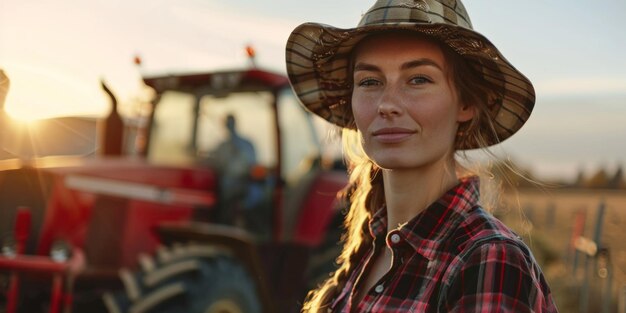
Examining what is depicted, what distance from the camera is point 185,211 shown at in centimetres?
588

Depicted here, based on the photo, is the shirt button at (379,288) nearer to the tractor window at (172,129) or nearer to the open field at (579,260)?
the open field at (579,260)

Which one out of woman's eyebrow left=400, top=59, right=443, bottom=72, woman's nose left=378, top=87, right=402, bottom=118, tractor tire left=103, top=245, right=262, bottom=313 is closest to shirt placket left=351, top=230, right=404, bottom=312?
woman's nose left=378, top=87, right=402, bottom=118

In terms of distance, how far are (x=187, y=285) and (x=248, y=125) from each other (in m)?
1.61

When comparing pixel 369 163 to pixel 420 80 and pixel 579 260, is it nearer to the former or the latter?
pixel 420 80

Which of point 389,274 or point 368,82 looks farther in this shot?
point 368,82

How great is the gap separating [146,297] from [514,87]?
11.6 feet

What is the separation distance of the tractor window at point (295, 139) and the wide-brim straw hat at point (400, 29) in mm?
3902

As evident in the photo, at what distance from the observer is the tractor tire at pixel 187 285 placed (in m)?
4.84

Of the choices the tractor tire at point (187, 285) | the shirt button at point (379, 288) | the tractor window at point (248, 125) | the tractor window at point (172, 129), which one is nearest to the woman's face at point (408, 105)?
the shirt button at point (379, 288)

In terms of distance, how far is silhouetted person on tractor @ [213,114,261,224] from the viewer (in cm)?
599

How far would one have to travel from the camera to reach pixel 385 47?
1794 millimetres

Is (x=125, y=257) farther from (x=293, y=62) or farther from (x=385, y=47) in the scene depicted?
(x=385, y=47)

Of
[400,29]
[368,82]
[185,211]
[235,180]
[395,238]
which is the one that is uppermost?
[400,29]

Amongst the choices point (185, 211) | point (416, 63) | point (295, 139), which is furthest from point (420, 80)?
point (295, 139)
